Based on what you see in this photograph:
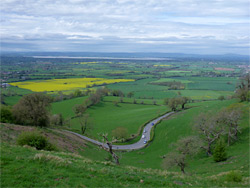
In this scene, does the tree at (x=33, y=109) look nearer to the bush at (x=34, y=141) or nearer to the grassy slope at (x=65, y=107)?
the bush at (x=34, y=141)

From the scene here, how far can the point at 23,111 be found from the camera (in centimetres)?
4975

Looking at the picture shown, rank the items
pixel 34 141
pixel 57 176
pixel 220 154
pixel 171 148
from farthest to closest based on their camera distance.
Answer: pixel 171 148, pixel 220 154, pixel 34 141, pixel 57 176

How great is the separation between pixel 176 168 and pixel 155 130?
3104cm

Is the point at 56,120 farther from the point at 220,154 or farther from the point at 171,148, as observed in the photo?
the point at 220,154

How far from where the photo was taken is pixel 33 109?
49719mm

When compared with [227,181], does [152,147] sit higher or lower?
lower

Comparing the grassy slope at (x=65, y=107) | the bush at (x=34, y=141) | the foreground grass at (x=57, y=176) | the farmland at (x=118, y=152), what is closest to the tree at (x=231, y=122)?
the farmland at (x=118, y=152)

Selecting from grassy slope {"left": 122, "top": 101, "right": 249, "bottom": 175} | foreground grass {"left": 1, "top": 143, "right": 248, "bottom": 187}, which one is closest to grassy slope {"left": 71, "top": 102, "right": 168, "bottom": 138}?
grassy slope {"left": 122, "top": 101, "right": 249, "bottom": 175}

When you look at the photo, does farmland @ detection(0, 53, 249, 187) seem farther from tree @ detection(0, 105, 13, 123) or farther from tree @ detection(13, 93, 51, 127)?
tree @ detection(13, 93, 51, 127)

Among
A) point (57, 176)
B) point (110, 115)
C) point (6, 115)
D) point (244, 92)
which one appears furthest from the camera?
point (110, 115)

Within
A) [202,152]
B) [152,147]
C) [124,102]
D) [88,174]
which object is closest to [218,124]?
[202,152]

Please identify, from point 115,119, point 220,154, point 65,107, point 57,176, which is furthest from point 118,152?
point 65,107

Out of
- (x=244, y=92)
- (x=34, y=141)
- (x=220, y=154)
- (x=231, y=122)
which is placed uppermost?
(x=244, y=92)

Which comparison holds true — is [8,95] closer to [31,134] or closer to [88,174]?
[31,134]
